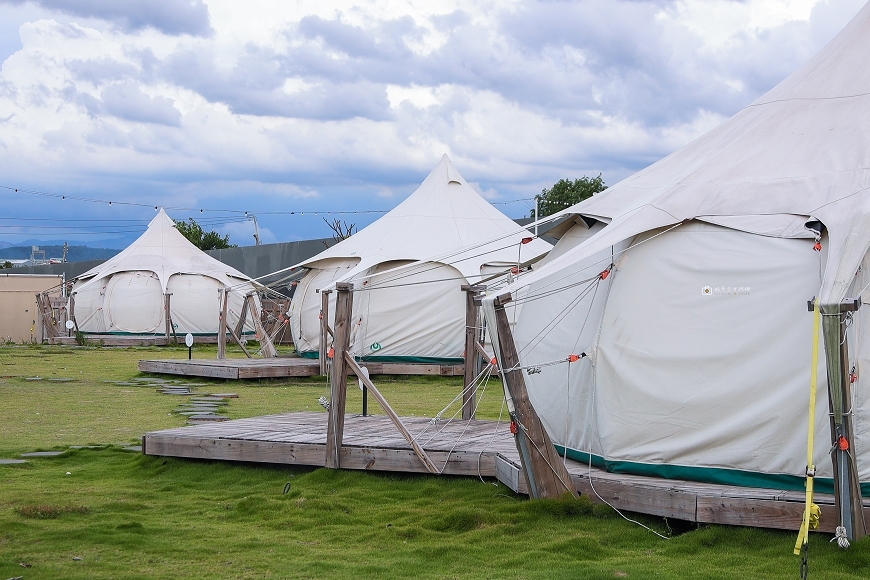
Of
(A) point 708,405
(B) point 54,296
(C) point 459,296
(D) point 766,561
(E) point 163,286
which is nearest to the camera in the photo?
(D) point 766,561

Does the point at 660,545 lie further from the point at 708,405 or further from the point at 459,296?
the point at 459,296

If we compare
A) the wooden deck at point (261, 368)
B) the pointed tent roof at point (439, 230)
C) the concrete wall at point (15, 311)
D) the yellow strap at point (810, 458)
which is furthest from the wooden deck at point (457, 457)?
the concrete wall at point (15, 311)

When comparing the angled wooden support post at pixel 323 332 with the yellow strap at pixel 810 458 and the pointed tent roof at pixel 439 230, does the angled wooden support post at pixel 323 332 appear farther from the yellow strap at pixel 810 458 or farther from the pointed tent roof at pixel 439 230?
the yellow strap at pixel 810 458

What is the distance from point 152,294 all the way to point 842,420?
25.6 meters

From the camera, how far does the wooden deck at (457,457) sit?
617 cm

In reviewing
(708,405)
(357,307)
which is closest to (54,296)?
(357,307)

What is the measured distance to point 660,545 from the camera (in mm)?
6215

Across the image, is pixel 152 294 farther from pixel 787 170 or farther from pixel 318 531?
pixel 787 170

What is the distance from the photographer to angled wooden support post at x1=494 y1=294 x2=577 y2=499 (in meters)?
6.70

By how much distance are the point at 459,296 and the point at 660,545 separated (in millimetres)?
13171

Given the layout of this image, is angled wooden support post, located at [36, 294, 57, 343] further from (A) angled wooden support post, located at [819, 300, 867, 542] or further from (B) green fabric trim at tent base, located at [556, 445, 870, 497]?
(A) angled wooden support post, located at [819, 300, 867, 542]

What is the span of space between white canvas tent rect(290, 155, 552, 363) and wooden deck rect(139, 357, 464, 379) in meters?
0.87

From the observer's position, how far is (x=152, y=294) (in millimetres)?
29188

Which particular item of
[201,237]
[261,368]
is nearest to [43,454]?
[261,368]
